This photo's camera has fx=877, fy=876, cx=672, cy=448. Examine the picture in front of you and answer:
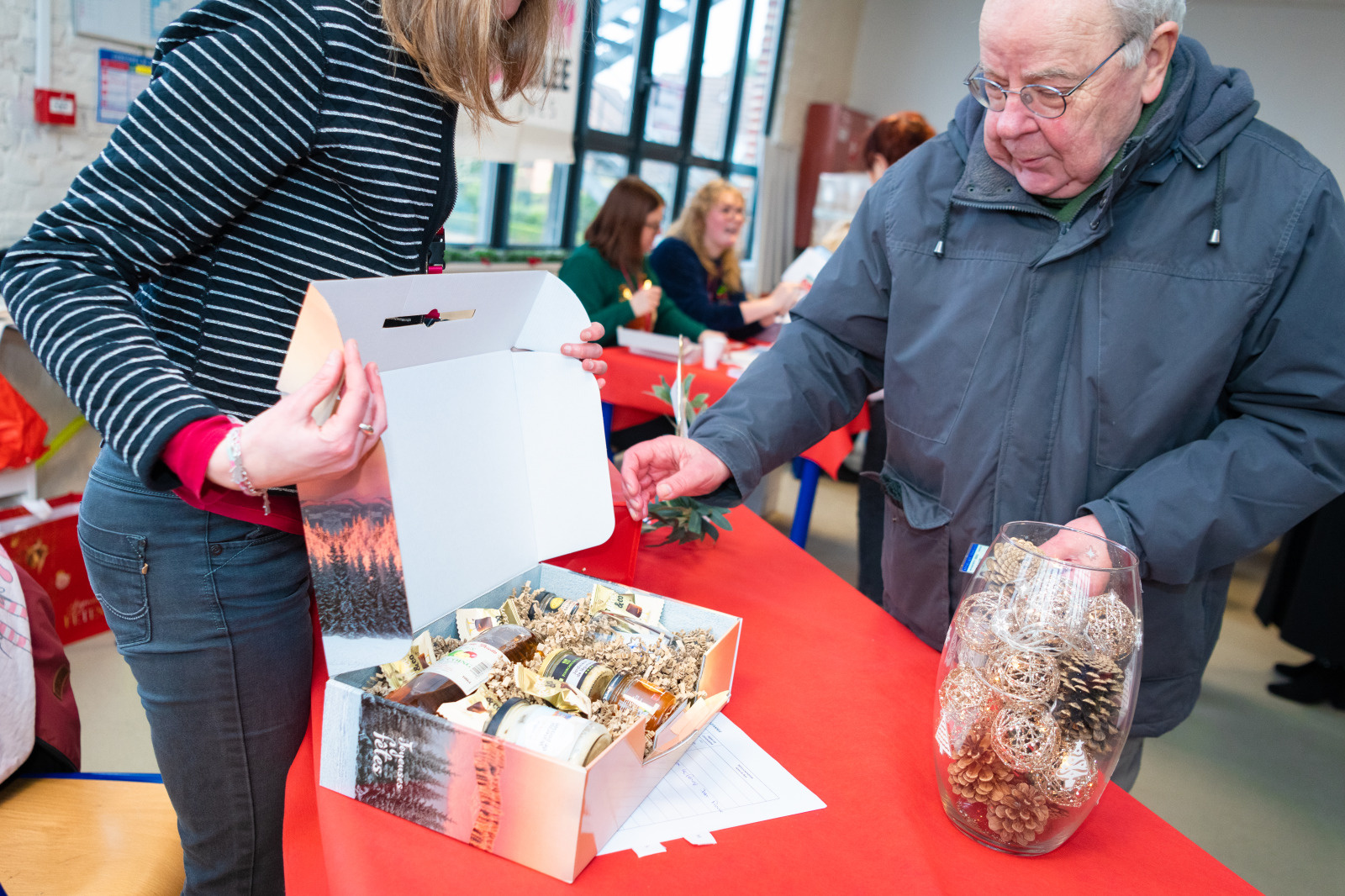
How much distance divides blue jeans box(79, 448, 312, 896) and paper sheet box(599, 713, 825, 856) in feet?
1.42

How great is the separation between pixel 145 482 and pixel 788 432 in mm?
808

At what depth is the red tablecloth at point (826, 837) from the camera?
0.68 meters

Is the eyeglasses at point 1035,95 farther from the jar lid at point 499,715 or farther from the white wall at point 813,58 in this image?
the white wall at point 813,58

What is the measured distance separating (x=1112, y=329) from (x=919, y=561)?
15.6 inches

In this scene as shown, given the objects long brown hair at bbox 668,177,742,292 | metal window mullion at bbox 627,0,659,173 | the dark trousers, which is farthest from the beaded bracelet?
metal window mullion at bbox 627,0,659,173

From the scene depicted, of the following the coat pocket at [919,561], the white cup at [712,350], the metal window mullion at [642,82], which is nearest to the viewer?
the coat pocket at [919,561]

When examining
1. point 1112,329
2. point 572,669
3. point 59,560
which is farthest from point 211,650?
point 59,560

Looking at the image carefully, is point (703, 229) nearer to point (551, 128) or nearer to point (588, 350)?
point (551, 128)

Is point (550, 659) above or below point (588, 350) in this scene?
below

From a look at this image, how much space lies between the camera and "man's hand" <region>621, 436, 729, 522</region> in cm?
114

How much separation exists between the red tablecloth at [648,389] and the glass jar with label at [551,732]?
95.7 inches

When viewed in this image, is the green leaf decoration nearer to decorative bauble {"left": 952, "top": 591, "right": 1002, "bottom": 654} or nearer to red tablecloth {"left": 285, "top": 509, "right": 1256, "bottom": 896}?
red tablecloth {"left": 285, "top": 509, "right": 1256, "bottom": 896}

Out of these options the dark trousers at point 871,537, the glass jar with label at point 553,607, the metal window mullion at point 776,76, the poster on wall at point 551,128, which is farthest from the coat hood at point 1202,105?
the metal window mullion at point 776,76

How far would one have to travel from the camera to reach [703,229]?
4.71 m
